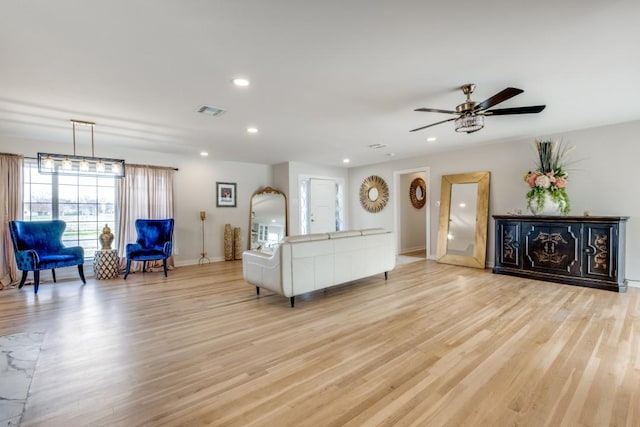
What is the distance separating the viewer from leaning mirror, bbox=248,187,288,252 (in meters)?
7.49

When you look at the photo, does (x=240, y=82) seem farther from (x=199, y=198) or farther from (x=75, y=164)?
(x=199, y=198)

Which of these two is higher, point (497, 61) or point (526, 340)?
point (497, 61)

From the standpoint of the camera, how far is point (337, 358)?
2393mm

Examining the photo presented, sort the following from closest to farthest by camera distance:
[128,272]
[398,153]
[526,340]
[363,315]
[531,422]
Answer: [531,422] → [526,340] → [363,315] → [128,272] → [398,153]

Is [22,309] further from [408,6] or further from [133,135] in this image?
[408,6]

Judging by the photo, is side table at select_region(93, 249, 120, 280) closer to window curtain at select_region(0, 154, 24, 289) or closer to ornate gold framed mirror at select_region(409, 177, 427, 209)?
window curtain at select_region(0, 154, 24, 289)

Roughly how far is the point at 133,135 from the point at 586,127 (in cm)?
724

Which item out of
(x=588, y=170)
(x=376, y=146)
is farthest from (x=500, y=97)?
(x=588, y=170)

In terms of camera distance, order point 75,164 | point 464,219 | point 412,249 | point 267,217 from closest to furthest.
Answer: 1. point 75,164
2. point 464,219
3. point 267,217
4. point 412,249

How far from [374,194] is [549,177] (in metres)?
4.04

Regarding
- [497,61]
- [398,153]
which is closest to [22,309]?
[497,61]

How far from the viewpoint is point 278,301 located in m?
3.88

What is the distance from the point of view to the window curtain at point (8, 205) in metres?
4.77

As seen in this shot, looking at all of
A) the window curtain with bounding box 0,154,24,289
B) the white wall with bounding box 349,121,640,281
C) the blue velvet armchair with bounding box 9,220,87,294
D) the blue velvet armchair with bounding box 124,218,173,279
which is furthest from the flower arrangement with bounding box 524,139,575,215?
the window curtain with bounding box 0,154,24,289
